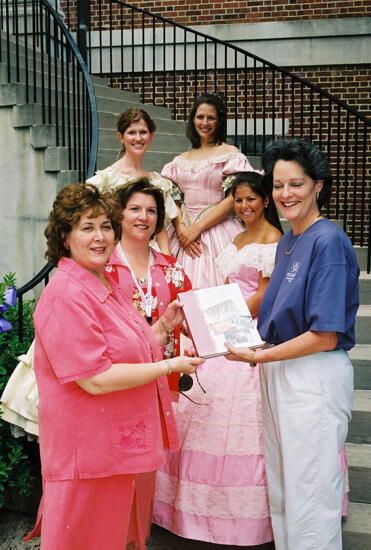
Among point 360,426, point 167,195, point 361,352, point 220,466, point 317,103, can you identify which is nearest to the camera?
point 220,466

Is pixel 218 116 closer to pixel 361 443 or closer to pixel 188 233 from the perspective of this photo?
pixel 188 233

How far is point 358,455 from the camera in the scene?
366 centimetres

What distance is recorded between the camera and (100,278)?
2.49 m

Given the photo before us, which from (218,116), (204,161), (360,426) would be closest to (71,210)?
(204,161)

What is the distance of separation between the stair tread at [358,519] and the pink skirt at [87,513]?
1261mm

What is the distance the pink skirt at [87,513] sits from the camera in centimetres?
231

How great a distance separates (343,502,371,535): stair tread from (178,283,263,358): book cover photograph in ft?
4.18

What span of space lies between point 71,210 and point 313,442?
1.28 meters

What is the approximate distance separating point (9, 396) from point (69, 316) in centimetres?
135

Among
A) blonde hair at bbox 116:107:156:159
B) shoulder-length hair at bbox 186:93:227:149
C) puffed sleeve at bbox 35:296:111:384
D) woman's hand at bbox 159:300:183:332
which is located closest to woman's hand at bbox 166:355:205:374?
puffed sleeve at bbox 35:296:111:384

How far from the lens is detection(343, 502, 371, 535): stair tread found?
126 inches

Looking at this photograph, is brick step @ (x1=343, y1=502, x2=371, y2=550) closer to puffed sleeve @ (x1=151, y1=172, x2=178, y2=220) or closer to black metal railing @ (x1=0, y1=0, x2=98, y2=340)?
puffed sleeve @ (x1=151, y1=172, x2=178, y2=220)

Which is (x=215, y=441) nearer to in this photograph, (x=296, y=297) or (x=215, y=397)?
(x=215, y=397)

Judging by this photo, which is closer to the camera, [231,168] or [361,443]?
[361,443]
